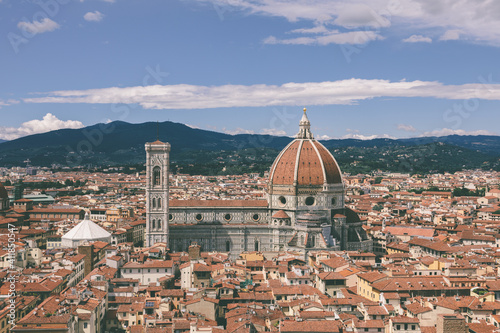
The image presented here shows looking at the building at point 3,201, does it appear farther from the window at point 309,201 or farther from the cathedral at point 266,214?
the window at point 309,201

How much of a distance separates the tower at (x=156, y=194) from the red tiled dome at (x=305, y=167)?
40.0 feet

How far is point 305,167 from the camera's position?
63.2 m

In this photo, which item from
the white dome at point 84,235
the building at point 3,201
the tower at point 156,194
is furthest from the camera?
the building at point 3,201

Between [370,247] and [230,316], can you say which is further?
[370,247]

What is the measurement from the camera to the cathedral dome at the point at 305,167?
62.4 m

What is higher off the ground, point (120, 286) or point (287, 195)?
point (287, 195)

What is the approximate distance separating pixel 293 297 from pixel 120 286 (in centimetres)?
1317

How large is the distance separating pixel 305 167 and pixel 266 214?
6.80 m

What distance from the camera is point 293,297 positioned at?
123 ft

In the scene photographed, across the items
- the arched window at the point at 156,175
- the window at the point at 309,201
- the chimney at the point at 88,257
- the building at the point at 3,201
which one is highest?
the arched window at the point at 156,175

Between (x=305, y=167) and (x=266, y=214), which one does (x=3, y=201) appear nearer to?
(x=266, y=214)

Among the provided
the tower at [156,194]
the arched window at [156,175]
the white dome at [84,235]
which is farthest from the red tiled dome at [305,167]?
the white dome at [84,235]

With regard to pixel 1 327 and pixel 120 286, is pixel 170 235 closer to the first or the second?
pixel 120 286

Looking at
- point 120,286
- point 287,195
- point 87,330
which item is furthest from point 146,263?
point 287,195
